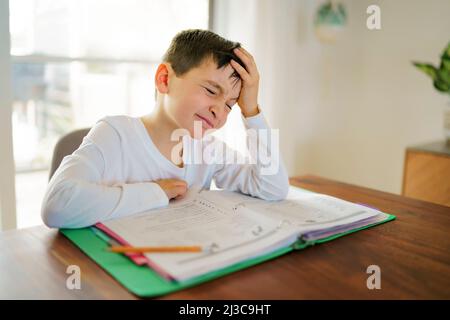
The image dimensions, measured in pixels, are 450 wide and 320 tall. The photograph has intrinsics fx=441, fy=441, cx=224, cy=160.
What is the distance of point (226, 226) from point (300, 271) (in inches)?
6.5

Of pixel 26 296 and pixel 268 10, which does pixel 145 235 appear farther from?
pixel 268 10

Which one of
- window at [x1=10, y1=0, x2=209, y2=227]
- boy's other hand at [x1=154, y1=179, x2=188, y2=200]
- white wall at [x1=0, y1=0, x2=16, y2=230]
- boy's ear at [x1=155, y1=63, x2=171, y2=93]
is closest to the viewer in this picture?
boy's other hand at [x1=154, y1=179, x2=188, y2=200]

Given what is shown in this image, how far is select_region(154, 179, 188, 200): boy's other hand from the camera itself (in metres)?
0.96

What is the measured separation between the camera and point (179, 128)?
112 cm

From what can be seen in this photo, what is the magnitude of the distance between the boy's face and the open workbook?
0.57 feet

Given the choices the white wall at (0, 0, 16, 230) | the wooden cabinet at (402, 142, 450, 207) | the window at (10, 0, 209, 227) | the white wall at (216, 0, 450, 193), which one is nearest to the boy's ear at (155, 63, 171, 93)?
the white wall at (0, 0, 16, 230)

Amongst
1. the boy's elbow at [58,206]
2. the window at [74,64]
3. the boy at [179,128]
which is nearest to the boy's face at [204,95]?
the boy at [179,128]

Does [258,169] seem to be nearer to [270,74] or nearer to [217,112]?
[217,112]

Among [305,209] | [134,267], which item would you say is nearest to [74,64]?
[305,209]

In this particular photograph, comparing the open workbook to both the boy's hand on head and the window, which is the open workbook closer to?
the boy's hand on head

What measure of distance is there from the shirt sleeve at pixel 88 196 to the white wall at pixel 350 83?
54.1 inches

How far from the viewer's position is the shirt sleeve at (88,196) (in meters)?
0.82
